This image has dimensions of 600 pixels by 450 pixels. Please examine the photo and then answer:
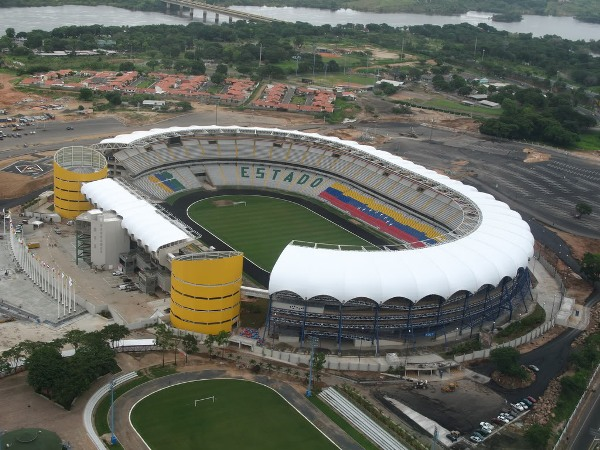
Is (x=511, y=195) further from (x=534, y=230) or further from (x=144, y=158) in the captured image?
(x=144, y=158)

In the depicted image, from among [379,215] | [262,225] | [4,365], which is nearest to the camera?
[4,365]

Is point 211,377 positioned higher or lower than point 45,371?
lower

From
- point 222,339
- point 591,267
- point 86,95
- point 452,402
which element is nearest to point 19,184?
point 222,339

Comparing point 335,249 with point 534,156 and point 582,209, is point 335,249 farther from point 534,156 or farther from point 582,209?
point 534,156

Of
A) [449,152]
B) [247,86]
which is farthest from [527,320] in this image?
[247,86]

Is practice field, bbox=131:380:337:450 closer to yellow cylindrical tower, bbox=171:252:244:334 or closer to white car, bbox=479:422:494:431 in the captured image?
yellow cylindrical tower, bbox=171:252:244:334

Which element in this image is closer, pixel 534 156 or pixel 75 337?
pixel 75 337
